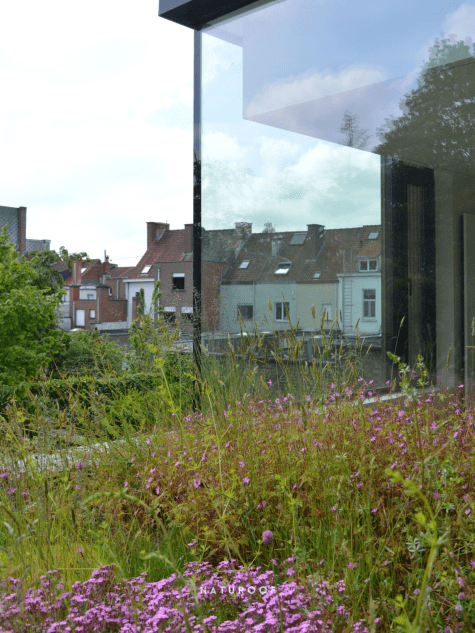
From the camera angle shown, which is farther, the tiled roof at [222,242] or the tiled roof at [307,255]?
the tiled roof at [222,242]

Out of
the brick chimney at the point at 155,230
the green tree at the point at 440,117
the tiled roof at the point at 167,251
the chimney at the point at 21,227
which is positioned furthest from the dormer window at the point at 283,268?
the brick chimney at the point at 155,230

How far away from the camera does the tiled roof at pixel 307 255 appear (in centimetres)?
438

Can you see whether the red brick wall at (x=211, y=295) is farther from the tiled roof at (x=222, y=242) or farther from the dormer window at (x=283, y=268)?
the dormer window at (x=283, y=268)

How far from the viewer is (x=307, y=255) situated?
15.3 ft

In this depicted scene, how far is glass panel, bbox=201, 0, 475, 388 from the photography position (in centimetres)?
399

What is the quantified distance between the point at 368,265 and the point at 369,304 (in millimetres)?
283

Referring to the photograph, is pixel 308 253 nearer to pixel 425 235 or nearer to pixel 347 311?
pixel 347 311

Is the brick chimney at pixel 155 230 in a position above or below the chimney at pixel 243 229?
above

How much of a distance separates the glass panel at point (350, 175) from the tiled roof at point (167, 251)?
120 feet

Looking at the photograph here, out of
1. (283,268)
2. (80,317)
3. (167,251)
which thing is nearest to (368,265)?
(283,268)

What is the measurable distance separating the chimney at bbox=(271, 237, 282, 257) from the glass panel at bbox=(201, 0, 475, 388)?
0.01m

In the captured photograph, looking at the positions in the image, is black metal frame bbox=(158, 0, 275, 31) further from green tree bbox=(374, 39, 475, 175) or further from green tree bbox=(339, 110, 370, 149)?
green tree bbox=(374, 39, 475, 175)

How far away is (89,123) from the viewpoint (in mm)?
47844

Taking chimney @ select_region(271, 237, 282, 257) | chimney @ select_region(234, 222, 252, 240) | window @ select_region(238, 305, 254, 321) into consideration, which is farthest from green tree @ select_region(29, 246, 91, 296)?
chimney @ select_region(271, 237, 282, 257)
